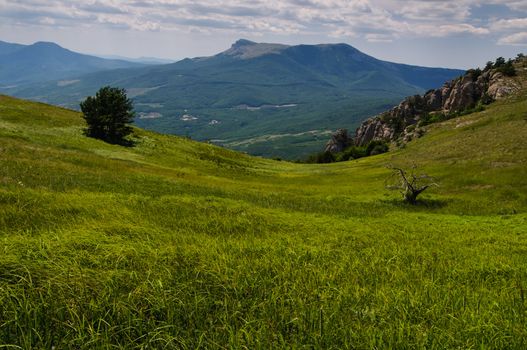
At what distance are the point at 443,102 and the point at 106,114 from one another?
161 m

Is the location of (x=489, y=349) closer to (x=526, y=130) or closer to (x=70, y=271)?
(x=70, y=271)

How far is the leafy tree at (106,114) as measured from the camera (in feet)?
239

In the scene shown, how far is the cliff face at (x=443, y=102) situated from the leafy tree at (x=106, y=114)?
92.4 m

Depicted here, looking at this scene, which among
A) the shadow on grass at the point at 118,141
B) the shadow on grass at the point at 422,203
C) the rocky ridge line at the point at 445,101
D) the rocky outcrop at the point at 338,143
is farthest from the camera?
the rocky outcrop at the point at 338,143

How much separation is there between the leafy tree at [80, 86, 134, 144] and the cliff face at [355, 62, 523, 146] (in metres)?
92.4

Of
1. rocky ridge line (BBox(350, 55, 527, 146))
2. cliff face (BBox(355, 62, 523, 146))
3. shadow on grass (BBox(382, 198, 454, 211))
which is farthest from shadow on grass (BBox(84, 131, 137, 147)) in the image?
cliff face (BBox(355, 62, 523, 146))

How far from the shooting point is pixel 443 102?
180625 mm

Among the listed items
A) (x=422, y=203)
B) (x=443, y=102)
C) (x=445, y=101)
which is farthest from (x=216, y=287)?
(x=443, y=102)

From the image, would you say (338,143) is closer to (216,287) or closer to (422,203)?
(422,203)

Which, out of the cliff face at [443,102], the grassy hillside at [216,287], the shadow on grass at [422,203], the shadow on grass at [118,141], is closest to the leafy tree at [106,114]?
the shadow on grass at [118,141]

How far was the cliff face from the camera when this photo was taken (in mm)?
136250

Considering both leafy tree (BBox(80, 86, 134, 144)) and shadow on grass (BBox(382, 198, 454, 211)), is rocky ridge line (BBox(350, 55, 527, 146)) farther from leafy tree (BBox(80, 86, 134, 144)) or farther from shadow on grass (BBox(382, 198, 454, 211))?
leafy tree (BBox(80, 86, 134, 144))

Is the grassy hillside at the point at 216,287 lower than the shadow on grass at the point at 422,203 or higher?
higher

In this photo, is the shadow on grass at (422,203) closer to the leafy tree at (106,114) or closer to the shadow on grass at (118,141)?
the shadow on grass at (118,141)
